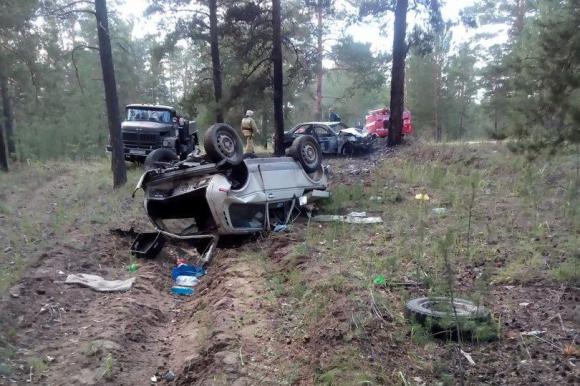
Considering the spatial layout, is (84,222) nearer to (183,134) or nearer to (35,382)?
(35,382)

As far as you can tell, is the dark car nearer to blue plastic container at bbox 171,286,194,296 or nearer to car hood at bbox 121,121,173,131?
car hood at bbox 121,121,173,131

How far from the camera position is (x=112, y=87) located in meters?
13.9

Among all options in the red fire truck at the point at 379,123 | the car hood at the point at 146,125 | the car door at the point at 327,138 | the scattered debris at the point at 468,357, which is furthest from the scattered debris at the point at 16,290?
the red fire truck at the point at 379,123

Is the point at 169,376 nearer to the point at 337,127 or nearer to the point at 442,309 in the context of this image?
the point at 442,309

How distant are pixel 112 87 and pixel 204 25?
7433 millimetres

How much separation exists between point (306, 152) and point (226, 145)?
85.4 inches

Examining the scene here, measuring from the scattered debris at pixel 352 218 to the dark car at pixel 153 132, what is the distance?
951 cm

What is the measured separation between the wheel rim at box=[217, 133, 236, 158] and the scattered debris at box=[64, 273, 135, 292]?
7.65 feet

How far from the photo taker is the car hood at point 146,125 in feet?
59.2

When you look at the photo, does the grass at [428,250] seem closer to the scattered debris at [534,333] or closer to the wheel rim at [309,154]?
the scattered debris at [534,333]

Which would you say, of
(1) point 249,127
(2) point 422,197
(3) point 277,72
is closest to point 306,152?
(2) point 422,197

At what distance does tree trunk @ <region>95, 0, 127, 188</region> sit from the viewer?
524 inches

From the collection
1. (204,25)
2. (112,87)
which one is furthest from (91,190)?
(204,25)

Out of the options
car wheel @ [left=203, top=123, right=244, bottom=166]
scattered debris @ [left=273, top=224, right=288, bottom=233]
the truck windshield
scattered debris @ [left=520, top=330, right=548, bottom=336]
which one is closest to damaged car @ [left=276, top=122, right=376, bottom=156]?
the truck windshield
